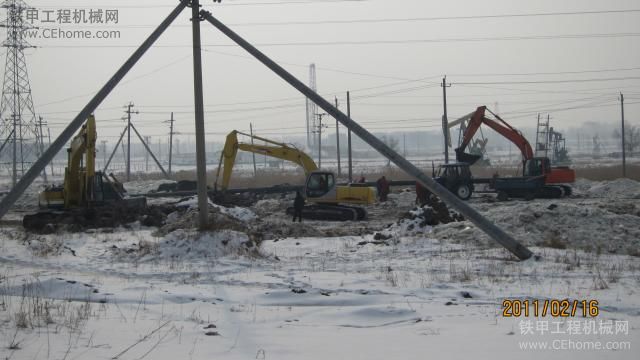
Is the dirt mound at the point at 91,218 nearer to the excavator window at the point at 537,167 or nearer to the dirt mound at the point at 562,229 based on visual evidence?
the dirt mound at the point at 562,229

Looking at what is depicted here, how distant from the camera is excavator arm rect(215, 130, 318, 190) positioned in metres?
23.8

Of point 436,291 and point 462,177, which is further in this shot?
point 462,177

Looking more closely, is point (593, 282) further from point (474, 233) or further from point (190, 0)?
point (190, 0)

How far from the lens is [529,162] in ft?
102

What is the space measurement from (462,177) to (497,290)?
20.9m

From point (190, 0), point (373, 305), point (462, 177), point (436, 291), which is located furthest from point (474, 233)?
point (462, 177)

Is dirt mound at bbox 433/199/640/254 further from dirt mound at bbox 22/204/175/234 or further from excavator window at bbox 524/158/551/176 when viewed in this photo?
excavator window at bbox 524/158/551/176

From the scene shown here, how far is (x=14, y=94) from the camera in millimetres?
36000

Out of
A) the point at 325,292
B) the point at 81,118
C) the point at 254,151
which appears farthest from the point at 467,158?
the point at 325,292

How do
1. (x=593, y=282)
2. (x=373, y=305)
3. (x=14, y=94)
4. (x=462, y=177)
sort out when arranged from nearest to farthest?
(x=373, y=305) < (x=593, y=282) < (x=462, y=177) < (x=14, y=94)

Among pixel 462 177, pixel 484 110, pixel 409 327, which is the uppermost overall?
pixel 484 110

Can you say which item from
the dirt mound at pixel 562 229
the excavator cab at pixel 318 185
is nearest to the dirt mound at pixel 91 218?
the excavator cab at pixel 318 185

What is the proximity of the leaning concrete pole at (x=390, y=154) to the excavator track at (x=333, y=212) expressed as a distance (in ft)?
32.3

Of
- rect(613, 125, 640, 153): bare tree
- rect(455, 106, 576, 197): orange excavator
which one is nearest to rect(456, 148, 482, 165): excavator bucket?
rect(455, 106, 576, 197): orange excavator
